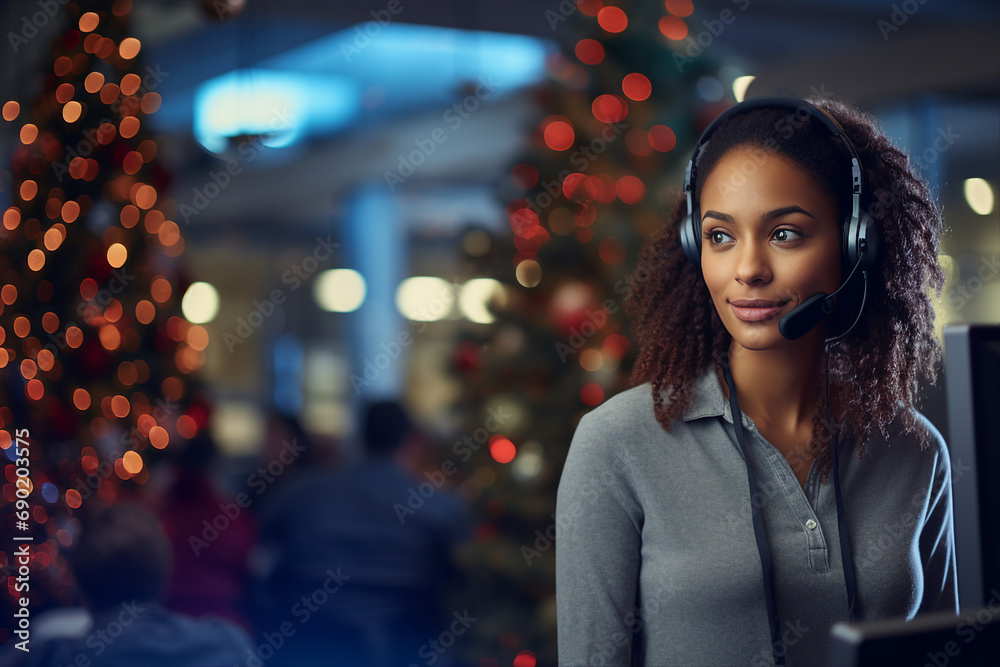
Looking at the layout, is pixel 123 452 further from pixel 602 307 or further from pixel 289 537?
pixel 602 307

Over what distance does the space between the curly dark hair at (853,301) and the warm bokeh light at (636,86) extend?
1.67 meters

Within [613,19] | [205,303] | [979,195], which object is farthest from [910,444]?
[205,303]

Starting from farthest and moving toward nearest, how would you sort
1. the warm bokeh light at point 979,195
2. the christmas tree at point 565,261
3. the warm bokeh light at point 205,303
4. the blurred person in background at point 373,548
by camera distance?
the warm bokeh light at point 205,303 → the warm bokeh light at point 979,195 → the blurred person in background at point 373,548 → the christmas tree at point 565,261

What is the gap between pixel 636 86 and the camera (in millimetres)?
2842

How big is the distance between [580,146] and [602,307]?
53cm

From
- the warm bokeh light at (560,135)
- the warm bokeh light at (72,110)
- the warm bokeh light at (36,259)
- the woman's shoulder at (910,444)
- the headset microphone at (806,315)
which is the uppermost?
the warm bokeh light at (72,110)

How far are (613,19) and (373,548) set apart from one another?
213 centimetres

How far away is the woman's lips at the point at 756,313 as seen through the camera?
41.0 inches

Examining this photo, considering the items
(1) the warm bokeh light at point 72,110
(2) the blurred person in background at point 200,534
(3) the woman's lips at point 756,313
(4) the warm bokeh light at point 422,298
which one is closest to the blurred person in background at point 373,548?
(2) the blurred person in background at point 200,534

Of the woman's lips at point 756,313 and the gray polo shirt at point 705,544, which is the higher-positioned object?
the woman's lips at point 756,313

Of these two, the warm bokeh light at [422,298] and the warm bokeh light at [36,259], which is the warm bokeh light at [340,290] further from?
the warm bokeh light at [36,259]

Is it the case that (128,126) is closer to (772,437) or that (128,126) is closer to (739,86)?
(739,86)

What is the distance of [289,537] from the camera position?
3.55 meters

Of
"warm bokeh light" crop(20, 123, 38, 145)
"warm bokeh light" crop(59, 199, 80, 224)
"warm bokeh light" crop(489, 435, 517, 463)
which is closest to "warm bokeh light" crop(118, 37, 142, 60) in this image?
"warm bokeh light" crop(20, 123, 38, 145)
